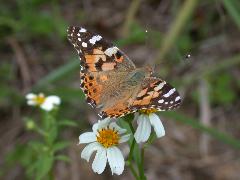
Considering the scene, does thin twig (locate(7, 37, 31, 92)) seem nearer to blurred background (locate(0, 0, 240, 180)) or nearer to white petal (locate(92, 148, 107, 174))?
blurred background (locate(0, 0, 240, 180))

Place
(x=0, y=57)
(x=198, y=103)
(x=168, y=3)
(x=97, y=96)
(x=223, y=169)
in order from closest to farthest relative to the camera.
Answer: (x=97, y=96) → (x=223, y=169) → (x=198, y=103) → (x=0, y=57) → (x=168, y=3)

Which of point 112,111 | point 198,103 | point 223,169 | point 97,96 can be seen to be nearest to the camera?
point 112,111

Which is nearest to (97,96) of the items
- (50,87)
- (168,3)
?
(50,87)

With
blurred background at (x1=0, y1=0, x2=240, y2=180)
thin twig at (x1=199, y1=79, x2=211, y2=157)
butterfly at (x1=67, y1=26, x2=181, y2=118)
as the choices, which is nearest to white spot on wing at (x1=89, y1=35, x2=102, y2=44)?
butterfly at (x1=67, y1=26, x2=181, y2=118)

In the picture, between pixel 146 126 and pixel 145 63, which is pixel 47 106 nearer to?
pixel 146 126

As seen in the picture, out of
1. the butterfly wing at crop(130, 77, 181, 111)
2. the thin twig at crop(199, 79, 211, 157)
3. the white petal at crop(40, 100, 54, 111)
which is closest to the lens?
the butterfly wing at crop(130, 77, 181, 111)

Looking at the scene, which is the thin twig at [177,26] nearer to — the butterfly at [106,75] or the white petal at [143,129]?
the butterfly at [106,75]

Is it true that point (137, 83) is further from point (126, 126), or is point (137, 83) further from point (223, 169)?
point (223, 169)

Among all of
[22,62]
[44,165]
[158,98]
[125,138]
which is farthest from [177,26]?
[158,98]
